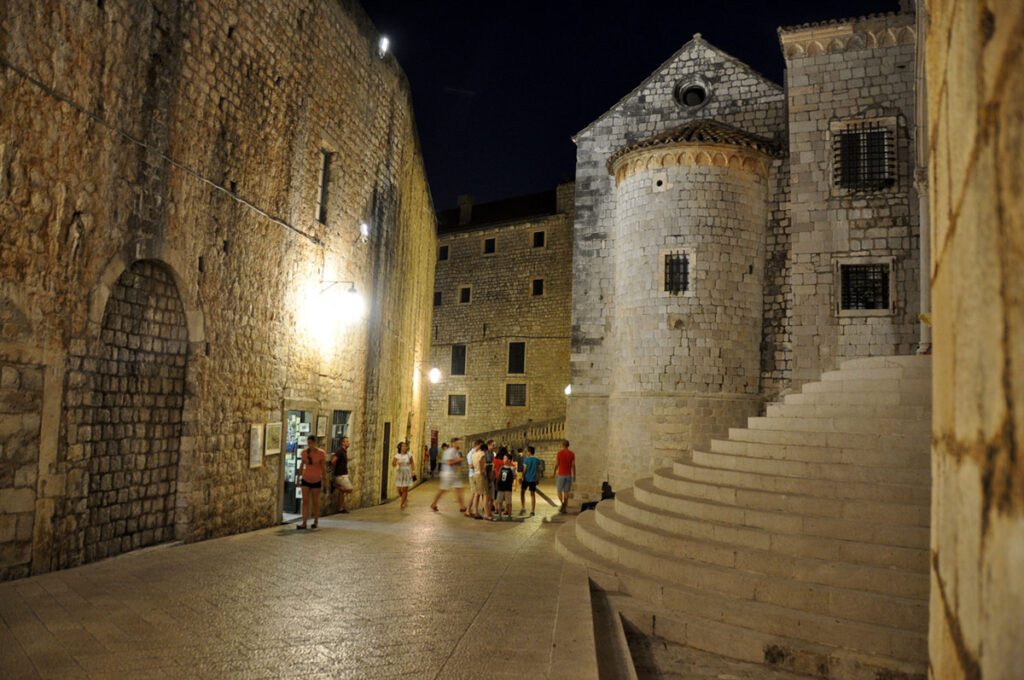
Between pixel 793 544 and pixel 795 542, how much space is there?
0.10 feet

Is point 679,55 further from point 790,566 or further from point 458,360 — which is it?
point 458,360

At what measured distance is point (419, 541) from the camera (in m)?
10.2

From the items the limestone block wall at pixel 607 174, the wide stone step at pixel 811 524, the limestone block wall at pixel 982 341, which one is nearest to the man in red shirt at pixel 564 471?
the limestone block wall at pixel 607 174

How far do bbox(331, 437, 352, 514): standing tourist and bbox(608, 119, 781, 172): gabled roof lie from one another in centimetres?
1036

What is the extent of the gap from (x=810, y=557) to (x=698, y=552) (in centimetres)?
117

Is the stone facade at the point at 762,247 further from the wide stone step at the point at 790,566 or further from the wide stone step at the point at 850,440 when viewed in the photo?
the wide stone step at the point at 790,566

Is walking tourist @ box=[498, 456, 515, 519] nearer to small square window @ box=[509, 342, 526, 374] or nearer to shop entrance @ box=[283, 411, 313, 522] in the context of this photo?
shop entrance @ box=[283, 411, 313, 522]

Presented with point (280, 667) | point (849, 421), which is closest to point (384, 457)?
point (849, 421)

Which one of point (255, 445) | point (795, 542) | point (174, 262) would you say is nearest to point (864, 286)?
point (795, 542)

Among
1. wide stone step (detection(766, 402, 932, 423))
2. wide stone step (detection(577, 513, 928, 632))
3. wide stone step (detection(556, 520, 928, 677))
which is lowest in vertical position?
wide stone step (detection(556, 520, 928, 677))

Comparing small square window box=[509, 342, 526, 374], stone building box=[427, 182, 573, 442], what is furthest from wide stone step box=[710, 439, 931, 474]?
small square window box=[509, 342, 526, 374]

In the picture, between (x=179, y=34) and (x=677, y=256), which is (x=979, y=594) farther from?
(x=677, y=256)

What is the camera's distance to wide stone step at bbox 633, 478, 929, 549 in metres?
7.19

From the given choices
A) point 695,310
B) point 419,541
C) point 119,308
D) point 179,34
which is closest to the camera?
point 119,308
